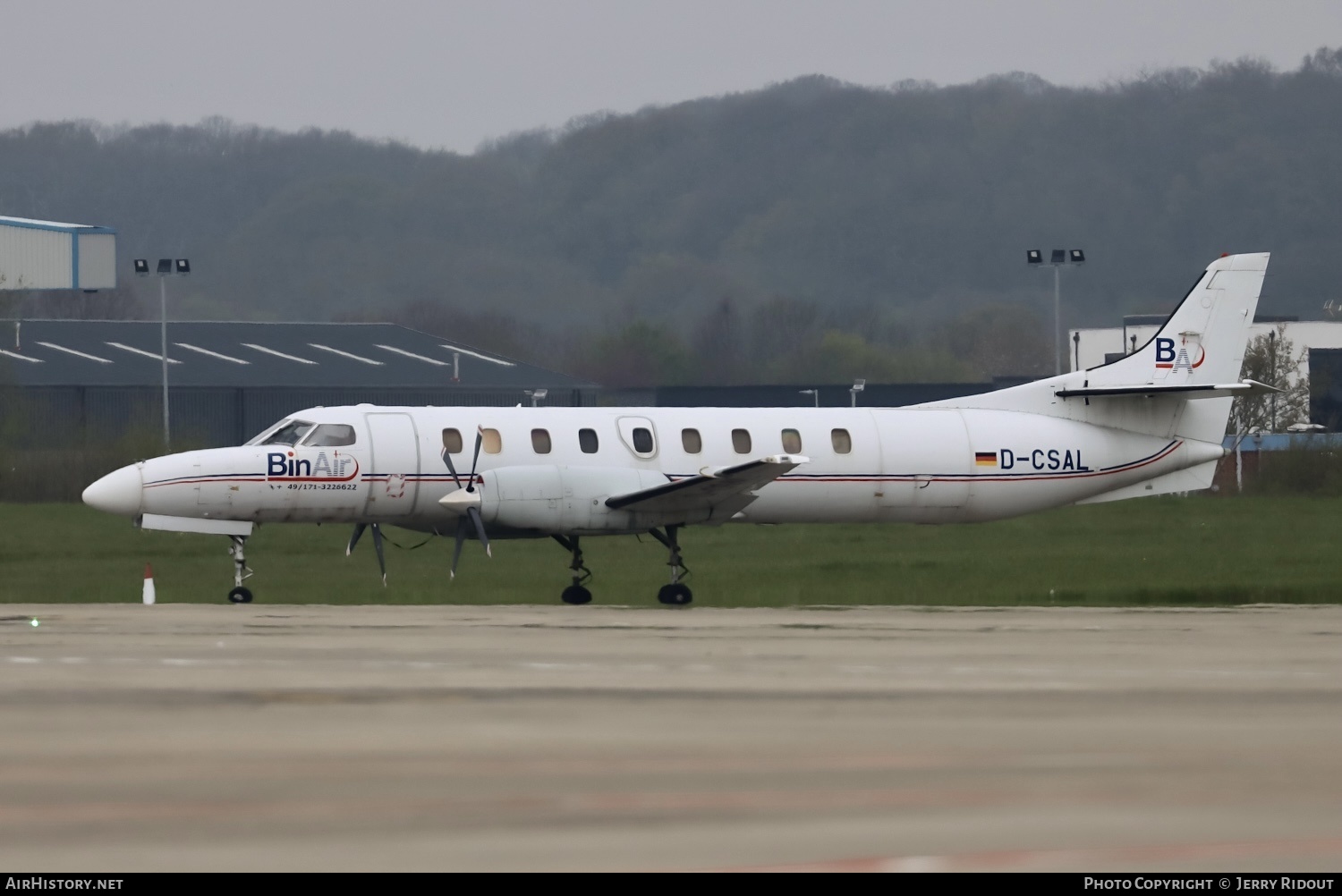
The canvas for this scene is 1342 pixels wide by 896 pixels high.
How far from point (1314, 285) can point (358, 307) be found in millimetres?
49027

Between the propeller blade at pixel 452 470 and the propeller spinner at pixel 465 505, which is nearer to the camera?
the propeller spinner at pixel 465 505

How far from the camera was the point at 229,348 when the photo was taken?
74.9m

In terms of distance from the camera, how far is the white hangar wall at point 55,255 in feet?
282

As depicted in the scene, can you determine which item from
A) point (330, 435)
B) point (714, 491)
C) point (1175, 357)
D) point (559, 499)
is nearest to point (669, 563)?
point (714, 491)

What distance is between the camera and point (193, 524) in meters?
25.7

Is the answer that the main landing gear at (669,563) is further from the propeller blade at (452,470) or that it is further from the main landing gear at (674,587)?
the propeller blade at (452,470)

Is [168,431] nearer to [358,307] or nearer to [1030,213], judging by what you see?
[358,307]

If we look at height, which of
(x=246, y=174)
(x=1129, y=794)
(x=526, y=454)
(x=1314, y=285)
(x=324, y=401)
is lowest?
(x=1129, y=794)

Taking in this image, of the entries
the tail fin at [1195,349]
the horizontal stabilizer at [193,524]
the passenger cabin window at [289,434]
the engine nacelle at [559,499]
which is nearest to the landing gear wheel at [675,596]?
the engine nacelle at [559,499]

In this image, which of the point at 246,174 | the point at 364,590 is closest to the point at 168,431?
the point at 364,590

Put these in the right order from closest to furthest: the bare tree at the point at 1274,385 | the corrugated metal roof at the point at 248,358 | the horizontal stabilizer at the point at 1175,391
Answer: the horizontal stabilizer at the point at 1175,391
the corrugated metal roof at the point at 248,358
the bare tree at the point at 1274,385

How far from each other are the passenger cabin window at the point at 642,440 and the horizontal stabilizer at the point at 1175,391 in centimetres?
662

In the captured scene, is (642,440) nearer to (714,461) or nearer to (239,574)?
(714,461)

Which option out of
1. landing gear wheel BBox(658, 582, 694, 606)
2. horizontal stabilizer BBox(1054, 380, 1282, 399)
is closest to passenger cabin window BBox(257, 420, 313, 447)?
landing gear wheel BBox(658, 582, 694, 606)
